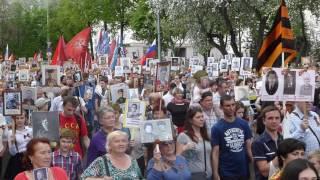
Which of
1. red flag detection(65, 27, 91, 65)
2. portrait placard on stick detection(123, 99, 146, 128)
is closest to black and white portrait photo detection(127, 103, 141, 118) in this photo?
portrait placard on stick detection(123, 99, 146, 128)

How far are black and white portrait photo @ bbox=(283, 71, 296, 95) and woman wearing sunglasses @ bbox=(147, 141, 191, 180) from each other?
2243 millimetres

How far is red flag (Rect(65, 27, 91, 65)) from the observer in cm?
2059

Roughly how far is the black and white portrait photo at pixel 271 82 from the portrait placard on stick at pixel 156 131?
209 cm

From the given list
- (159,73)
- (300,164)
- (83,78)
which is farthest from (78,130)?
(83,78)

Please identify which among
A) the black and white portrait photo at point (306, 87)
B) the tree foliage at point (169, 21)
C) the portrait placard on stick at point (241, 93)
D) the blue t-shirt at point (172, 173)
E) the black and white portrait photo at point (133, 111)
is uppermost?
the tree foliage at point (169, 21)

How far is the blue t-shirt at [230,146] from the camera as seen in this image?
8.07 metres

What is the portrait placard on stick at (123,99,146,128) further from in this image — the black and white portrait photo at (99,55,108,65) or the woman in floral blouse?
the black and white portrait photo at (99,55,108,65)

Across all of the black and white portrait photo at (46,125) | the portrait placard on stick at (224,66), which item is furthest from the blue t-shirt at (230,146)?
the portrait placard on stick at (224,66)

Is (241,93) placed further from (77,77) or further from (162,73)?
(77,77)

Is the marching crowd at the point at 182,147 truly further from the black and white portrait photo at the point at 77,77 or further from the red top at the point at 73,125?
the black and white portrait photo at the point at 77,77

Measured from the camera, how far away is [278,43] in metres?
10.8

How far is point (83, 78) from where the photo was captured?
15789mm

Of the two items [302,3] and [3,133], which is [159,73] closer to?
[3,133]

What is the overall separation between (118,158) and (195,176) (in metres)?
1.71
